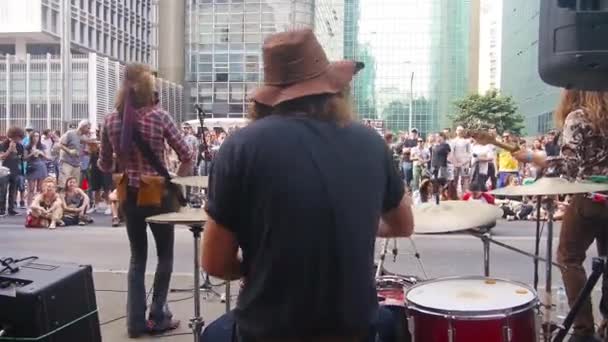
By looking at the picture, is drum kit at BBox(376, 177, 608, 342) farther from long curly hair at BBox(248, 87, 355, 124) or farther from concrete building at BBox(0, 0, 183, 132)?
concrete building at BBox(0, 0, 183, 132)

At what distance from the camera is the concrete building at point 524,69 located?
63.8 m

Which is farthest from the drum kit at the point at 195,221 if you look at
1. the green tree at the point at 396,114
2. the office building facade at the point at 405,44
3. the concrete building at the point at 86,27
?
the green tree at the point at 396,114

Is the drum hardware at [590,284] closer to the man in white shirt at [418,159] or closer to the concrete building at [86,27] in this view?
the man in white shirt at [418,159]

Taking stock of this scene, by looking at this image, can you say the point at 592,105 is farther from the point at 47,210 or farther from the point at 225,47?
the point at 225,47

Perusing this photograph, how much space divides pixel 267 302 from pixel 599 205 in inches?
110

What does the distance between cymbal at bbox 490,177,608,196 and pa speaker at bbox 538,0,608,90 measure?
888 mm

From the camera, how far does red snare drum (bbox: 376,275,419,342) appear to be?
325 cm

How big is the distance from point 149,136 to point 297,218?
2837 mm

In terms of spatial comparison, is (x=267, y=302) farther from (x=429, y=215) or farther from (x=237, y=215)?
(x=429, y=215)

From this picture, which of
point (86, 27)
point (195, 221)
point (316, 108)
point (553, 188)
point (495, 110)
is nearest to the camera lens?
point (316, 108)

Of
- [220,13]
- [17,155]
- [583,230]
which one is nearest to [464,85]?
[220,13]

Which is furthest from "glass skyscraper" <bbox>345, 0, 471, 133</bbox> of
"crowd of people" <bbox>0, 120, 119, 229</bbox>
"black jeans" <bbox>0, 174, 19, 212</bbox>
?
"black jeans" <bbox>0, 174, 19, 212</bbox>

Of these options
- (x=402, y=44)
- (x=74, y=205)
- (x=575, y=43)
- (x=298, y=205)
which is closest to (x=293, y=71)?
(x=298, y=205)

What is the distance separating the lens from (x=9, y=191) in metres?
14.0
